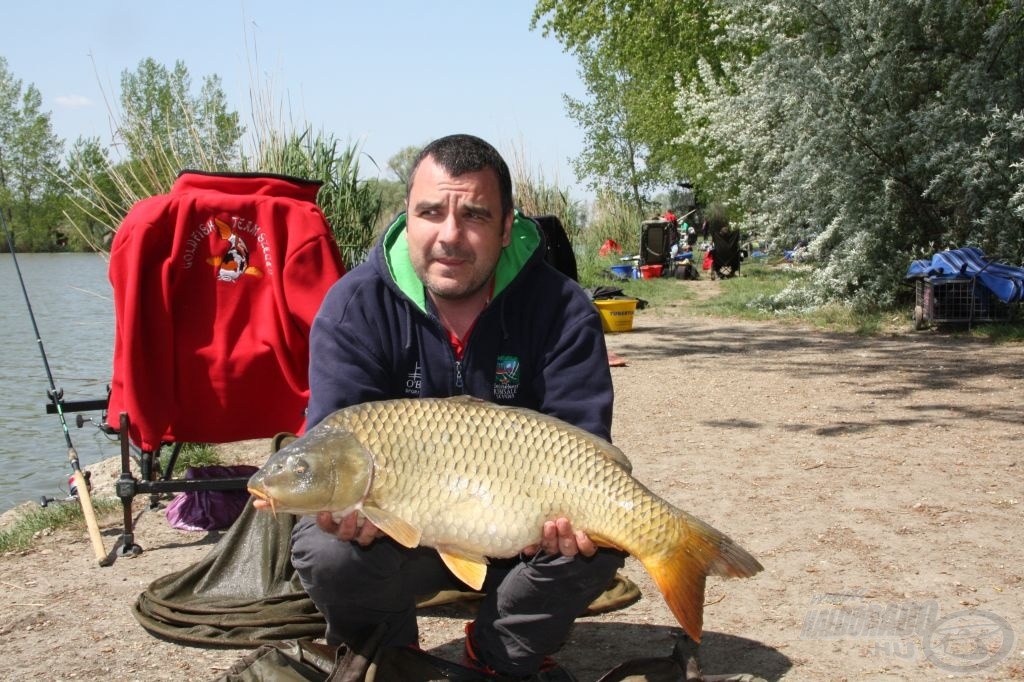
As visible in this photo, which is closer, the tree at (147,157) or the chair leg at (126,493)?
the chair leg at (126,493)

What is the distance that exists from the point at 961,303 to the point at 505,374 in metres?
7.72

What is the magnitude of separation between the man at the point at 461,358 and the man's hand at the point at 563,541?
7 centimetres

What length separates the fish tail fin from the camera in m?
1.94

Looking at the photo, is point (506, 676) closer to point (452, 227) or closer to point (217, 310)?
point (452, 227)

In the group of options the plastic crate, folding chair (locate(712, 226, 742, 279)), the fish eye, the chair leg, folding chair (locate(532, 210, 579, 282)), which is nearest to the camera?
the fish eye

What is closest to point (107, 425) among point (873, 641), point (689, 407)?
point (873, 641)

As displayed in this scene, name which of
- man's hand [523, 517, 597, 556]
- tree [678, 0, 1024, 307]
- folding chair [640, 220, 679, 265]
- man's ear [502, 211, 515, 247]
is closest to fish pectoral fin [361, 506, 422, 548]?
man's hand [523, 517, 597, 556]

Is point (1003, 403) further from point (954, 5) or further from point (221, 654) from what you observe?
point (954, 5)

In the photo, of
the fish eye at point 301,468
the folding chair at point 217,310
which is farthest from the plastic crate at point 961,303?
the fish eye at point 301,468

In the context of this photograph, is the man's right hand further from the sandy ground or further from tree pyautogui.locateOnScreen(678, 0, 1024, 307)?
tree pyautogui.locateOnScreen(678, 0, 1024, 307)

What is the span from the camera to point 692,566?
1.96 metres

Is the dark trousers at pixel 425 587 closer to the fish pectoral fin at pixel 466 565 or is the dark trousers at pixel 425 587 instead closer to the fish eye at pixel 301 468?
the fish pectoral fin at pixel 466 565

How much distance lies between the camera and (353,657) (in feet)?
7.27

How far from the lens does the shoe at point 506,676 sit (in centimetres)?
232
